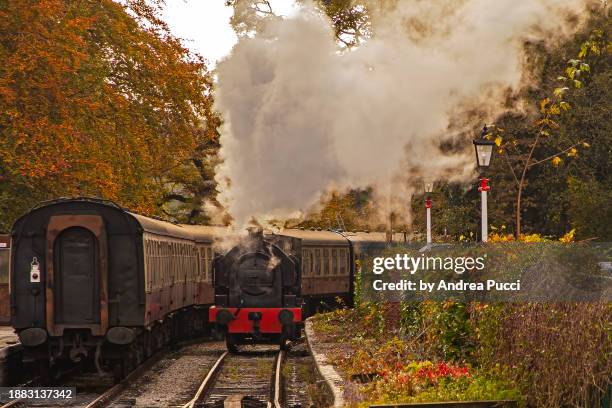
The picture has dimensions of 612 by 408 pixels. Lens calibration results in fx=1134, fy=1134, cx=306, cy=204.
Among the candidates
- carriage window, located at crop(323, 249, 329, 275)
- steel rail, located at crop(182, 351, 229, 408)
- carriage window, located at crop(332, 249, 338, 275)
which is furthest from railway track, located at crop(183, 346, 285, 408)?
carriage window, located at crop(332, 249, 338, 275)

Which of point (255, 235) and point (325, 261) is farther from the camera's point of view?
point (325, 261)

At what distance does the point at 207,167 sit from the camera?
1882 inches

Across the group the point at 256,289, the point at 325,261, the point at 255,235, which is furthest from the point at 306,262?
the point at 255,235

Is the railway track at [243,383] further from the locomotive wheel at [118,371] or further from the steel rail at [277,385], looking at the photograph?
the locomotive wheel at [118,371]

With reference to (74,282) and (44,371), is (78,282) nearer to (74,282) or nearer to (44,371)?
(74,282)

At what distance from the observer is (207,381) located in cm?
1897

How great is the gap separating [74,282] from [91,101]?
35.9 ft

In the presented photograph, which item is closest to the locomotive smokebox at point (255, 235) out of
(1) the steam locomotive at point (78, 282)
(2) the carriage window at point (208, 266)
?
(1) the steam locomotive at point (78, 282)

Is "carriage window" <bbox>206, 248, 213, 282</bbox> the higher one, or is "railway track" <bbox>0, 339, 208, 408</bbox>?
"carriage window" <bbox>206, 248, 213, 282</bbox>

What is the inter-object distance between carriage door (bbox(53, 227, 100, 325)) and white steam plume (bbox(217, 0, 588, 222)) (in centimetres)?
355

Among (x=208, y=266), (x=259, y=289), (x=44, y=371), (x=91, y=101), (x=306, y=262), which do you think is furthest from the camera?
(x=208, y=266)

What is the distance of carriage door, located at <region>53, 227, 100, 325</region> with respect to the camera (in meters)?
18.9

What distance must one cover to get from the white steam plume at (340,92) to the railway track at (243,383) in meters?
3.04

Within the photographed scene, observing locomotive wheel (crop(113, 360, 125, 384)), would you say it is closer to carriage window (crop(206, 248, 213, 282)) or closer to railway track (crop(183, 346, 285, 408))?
railway track (crop(183, 346, 285, 408))
